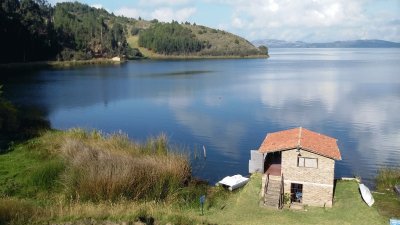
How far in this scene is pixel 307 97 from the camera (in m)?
67.0

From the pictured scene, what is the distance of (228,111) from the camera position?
56.2 meters

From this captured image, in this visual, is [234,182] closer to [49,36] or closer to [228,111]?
[228,111]

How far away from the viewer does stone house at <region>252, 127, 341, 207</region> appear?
24000mm

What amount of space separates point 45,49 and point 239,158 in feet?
366

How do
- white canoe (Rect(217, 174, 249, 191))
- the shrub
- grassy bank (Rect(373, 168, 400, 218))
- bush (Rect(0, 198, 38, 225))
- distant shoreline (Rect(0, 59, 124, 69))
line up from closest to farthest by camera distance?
bush (Rect(0, 198, 38, 225))
grassy bank (Rect(373, 168, 400, 218))
white canoe (Rect(217, 174, 249, 191))
the shrub
distant shoreline (Rect(0, 59, 124, 69))

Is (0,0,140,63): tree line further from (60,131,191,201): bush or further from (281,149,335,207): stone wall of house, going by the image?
(281,149,335,207): stone wall of house

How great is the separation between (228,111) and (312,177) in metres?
32.2

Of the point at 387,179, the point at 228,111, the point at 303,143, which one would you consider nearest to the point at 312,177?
the point at 303,143

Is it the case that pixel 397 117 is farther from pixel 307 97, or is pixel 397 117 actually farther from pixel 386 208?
pixel 386 208

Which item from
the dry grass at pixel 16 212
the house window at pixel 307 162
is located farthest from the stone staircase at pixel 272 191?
the dry grass at pixel 16 212

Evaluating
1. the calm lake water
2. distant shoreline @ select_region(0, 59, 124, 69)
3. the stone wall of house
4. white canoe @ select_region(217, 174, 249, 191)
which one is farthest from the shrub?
distant shoreline @ select_region(0, 59, 124, 69)

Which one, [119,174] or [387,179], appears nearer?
[119,174]

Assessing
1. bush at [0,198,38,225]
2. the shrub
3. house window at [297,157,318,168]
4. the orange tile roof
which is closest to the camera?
bush at [0,198,38,225]

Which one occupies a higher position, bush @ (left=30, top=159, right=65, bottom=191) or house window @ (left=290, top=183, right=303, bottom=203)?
bush @ (left=30, top=159, right=65, bottom=191)
